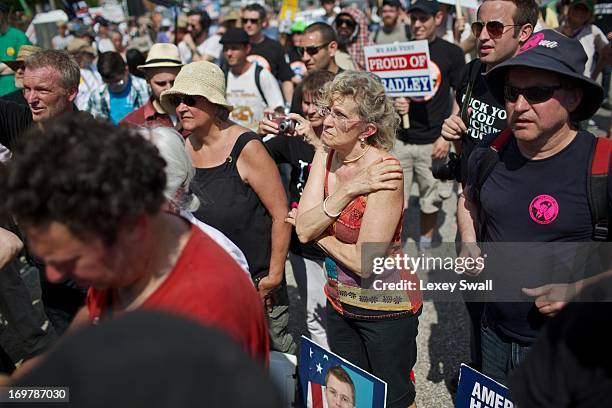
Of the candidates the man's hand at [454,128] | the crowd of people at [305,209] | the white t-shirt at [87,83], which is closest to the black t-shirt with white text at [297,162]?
the crowd of people at [305,209]

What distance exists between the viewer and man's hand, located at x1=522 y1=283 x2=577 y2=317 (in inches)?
81.2

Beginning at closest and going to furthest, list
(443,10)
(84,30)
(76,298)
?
(76,298), (443,10), (84,30)

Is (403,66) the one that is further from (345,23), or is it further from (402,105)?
(345,23)

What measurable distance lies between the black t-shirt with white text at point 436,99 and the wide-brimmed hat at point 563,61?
2950mm

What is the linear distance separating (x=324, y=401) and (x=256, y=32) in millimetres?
5925

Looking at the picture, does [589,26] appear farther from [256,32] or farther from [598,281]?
[598,281]

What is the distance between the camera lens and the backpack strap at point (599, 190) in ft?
6.51

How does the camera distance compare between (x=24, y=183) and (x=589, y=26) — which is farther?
(x=589, y=26)

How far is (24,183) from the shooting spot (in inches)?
42.3

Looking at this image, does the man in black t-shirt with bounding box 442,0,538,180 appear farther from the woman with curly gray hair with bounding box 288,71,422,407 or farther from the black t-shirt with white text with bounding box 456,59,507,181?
the woman with curly gray hair with bounding box 288,71,422,407

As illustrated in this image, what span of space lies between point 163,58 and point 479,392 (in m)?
3.61

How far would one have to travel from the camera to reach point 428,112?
520 centimetres

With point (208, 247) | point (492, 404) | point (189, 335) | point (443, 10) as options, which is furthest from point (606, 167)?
point (443, 10)

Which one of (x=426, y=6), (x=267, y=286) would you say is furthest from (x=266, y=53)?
(x=267, y=286)
